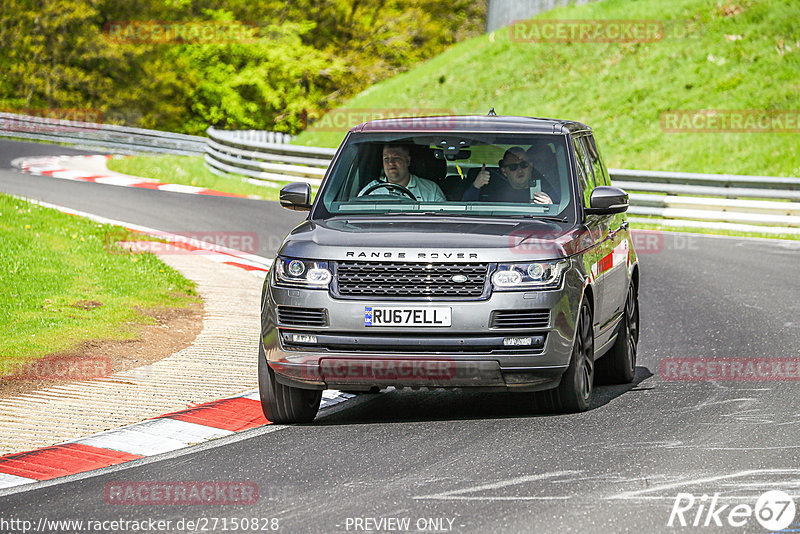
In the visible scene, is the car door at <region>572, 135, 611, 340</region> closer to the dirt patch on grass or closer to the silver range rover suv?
the silver range rover suv

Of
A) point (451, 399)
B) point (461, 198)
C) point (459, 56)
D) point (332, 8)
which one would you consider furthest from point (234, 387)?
point (332, 8)

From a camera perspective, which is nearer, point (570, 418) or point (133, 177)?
point (570, 418)

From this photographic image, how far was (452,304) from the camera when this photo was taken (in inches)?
294

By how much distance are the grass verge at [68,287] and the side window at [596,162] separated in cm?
436

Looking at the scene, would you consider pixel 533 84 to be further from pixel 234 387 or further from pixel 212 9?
pixel 234 387

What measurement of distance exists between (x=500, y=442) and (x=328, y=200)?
7.43 feet

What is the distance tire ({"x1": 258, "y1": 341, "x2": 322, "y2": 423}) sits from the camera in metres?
7.99

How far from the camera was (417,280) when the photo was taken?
7.50 m
